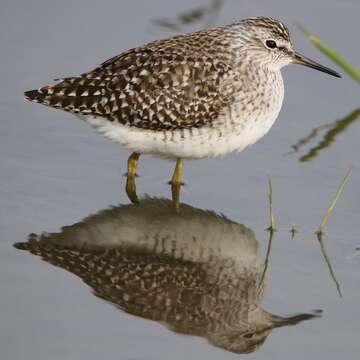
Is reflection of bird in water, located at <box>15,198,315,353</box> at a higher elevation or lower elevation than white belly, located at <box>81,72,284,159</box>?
lower

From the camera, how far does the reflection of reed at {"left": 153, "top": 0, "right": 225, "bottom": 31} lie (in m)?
14.3

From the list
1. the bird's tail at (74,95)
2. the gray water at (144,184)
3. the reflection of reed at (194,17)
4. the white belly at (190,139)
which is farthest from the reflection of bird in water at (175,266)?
the reflection of reed at (194,17)

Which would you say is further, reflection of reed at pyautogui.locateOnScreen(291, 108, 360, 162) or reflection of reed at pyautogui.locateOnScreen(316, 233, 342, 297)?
reflection of reed at pyautogui.locateOnScreen(291, 108, 360, 162)

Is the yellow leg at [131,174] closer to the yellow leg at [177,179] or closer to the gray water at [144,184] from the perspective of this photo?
the gray water at [144,184]

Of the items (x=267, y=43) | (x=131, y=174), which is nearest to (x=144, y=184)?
(x=131, y=174)

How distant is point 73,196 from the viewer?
1055 centimetres

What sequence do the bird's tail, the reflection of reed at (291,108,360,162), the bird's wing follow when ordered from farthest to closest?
the reflection of reed at (291,108,360,162)
the bird's tail
the bird's wing

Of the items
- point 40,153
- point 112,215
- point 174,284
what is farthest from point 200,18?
point 174,284

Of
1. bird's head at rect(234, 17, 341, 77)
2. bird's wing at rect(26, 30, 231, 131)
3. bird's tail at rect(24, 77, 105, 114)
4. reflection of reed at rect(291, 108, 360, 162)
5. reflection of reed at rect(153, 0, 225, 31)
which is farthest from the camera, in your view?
reflection of reed at rect(153, 0, 225, 31)

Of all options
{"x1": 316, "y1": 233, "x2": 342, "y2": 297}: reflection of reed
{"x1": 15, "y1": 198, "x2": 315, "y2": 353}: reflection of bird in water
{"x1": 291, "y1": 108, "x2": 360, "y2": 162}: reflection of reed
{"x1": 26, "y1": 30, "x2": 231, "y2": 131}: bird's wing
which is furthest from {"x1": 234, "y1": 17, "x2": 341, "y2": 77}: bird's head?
{"x1": 316, "y1": 233, "x2": 342, "y2": 297}: reflection of reed

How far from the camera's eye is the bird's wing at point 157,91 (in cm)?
1064

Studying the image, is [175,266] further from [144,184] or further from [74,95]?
[74,95]

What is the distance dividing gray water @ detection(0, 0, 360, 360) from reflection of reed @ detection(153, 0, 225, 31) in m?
0.09

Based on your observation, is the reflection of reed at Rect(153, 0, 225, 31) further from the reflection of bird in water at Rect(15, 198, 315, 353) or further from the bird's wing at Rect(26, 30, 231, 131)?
the reflection of bird in water at Rect(15, 198, 315, 353)
